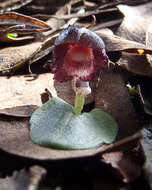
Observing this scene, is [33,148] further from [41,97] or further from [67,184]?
[41,97]

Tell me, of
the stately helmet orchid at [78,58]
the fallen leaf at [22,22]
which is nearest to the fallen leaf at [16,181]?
the stately helmet orchid at [78,58]

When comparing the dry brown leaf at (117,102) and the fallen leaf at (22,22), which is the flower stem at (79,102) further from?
the fallen leaf at (22,22)

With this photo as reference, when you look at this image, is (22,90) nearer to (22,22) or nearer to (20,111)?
(20,111)

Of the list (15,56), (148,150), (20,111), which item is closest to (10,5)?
(15,56)

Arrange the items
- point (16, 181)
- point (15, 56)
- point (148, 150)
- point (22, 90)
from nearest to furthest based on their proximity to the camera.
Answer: point (16, 181)
point (148, 150)
point (22, 90)
point (15, 56)

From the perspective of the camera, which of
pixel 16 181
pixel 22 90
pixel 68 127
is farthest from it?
pixel 22 90

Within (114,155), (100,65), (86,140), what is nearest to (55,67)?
(100,65)
